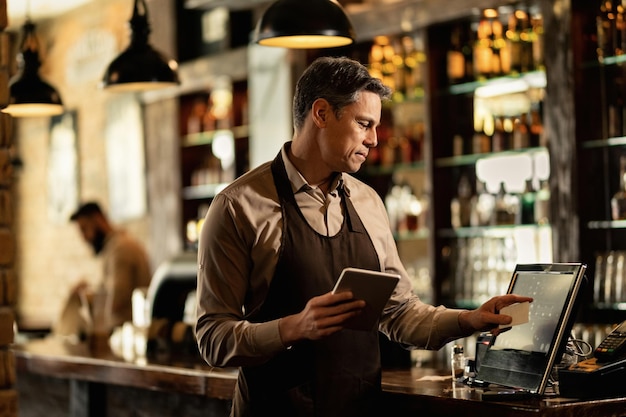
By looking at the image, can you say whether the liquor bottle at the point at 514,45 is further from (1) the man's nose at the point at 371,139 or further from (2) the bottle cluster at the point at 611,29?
(1) the man's nose at the point at 371,139

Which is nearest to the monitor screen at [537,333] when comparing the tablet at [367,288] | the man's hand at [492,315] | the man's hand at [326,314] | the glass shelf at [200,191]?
the man's hand at [492,315]

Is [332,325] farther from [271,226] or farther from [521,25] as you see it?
[521,25]

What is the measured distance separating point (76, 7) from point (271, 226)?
860 centimetres

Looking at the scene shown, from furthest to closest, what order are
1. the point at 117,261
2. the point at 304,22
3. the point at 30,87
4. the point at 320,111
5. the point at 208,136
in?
the point at 208,136 < the point at 117,261 < the point at 30,87 < the point at 304,22 < the point at 320,111

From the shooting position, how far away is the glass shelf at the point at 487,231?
5891mm

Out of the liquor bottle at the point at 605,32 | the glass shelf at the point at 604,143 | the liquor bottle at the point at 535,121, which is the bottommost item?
the glass shelf at the point at 604,143

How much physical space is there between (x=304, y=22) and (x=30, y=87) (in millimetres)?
2223

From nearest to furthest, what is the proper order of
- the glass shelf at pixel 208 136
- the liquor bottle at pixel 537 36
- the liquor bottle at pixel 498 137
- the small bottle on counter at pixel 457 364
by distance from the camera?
the small bottle on counter at pixel 457 364, the liquor bottle at pixel 537 36, the liquor bottle at pixel 498 137, the glass shelf at pixel 208 136

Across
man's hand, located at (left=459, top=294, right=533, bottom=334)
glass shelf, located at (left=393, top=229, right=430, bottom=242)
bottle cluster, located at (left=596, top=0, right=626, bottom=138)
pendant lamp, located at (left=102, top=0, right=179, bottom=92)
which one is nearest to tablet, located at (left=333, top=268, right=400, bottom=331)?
man's hand, located at (left=459, top=294, right=533, bottom=334)

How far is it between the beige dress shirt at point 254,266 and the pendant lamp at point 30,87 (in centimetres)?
296

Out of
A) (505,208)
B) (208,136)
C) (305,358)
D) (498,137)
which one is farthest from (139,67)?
(208,136)

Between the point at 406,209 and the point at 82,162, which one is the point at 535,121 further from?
the point at 82,162

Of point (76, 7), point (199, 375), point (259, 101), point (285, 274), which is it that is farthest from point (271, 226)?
point (76, 7)

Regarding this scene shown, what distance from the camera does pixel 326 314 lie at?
2.30 meters
